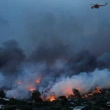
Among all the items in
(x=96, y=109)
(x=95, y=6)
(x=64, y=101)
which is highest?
(x=95, y=6)

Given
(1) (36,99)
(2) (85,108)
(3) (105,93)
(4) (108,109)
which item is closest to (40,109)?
(2) (85,108)

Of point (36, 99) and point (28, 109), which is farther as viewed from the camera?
A: point (36, 99)

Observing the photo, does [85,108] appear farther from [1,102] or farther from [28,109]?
[1,102]

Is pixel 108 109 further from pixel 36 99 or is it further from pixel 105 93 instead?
pixel 105 93

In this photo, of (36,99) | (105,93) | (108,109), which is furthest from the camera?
(105,93)

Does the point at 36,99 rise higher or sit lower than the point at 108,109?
higher

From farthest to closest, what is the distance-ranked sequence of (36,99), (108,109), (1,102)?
(36,99) < (1,102) < (108,109)

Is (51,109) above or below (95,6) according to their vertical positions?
below

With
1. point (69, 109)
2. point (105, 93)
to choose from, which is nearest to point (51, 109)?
point (69, 109)

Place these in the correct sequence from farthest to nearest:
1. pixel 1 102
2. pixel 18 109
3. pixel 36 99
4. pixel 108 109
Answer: pixel 36 99 → pixel 1 102 → pixel 108 109 → pixel 18 109
